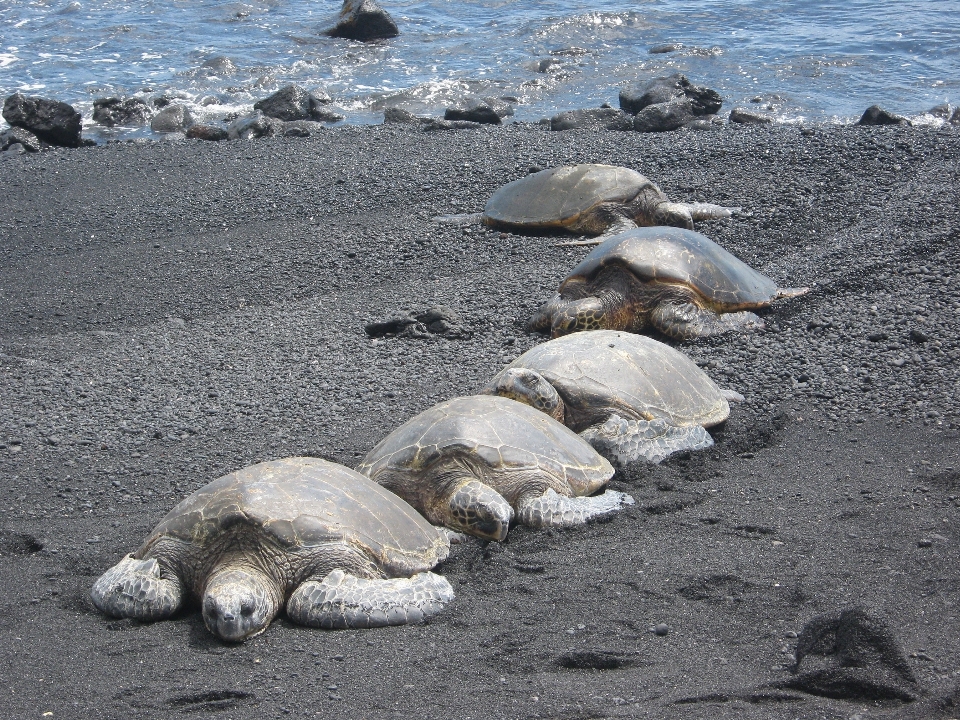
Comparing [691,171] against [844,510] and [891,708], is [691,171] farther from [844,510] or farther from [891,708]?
[891,708]

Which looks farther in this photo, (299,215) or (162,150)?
(162,150)

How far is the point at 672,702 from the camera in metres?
3.04

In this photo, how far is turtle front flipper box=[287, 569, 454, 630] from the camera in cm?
365

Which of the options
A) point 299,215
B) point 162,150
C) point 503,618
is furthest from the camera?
point 162,150

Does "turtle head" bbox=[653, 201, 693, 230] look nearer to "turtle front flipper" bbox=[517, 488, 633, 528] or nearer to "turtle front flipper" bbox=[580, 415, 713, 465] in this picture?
"turtle front flipper" bbox=[580, 415, 713, 465]

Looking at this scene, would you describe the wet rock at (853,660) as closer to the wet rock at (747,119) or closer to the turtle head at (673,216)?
the turtle head at (673,216)

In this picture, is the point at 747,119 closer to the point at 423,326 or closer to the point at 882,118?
the point at 882,118

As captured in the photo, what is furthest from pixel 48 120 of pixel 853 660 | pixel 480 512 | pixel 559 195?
pixel 853 660

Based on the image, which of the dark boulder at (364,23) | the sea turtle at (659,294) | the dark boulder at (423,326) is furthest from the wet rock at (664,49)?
the dark boulder at (423,326)

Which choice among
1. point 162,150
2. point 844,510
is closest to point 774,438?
point 844,510

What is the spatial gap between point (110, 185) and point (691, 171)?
235 inches

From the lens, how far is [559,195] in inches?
349

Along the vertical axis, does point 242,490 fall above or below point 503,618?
above

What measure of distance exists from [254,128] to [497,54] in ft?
25.4
